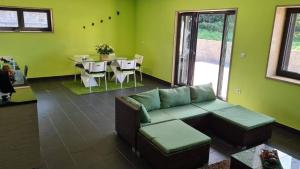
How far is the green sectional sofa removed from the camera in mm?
2768

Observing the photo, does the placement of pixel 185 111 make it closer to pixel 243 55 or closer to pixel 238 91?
pixel 238 91

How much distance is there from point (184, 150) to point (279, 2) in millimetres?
3057

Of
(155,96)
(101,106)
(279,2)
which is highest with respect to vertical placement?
(279,2)

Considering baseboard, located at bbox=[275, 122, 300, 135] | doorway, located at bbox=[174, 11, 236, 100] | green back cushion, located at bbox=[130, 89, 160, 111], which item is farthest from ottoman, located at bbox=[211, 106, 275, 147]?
doorway, located at bbox=[174, 11, 236, 100]

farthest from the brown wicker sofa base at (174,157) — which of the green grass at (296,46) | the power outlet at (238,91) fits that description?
the green grass at (296,46)

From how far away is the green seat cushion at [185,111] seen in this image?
355cm

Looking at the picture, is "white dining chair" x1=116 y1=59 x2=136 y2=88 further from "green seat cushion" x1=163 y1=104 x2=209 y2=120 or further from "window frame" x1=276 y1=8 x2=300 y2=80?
"window frame" x1=276 y1=8 x2=300 y2=80

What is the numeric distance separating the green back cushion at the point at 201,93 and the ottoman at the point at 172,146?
43.4 inches

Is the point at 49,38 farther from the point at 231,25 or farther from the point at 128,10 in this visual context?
the point at 231,25

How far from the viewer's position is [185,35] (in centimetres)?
632

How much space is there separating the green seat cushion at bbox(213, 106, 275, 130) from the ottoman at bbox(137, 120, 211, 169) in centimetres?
78

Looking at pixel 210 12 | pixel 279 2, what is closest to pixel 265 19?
pixel 279 2

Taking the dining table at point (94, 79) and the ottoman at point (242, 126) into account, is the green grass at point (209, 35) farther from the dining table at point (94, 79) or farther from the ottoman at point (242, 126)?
the dining table at point (94, 79)

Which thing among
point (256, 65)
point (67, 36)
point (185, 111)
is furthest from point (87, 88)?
point (256, 65)
